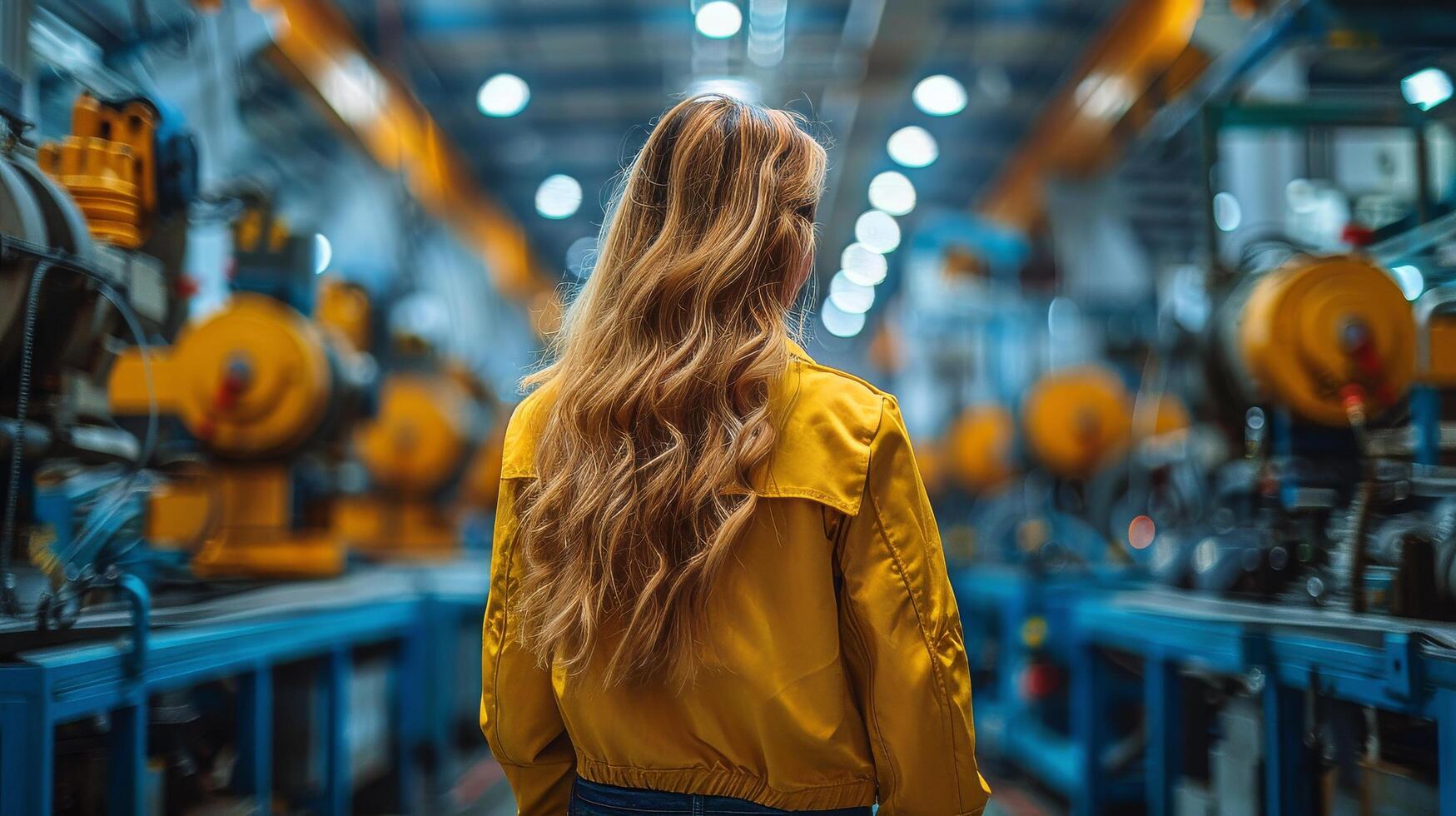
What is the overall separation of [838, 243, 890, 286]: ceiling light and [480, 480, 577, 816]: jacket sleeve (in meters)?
9.38

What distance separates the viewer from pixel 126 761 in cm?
222

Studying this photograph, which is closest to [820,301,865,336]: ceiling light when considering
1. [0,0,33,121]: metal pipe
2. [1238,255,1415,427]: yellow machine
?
[1238,255,1415,427]: yellow machine

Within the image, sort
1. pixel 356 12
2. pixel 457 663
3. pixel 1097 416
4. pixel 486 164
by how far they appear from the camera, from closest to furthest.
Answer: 1. pixel 457 663
2. pixel 1097 416
3. pixel 356 12
4. pixel 486 164

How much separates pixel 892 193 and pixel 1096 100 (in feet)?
9.50

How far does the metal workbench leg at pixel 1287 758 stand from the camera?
2.42 meters

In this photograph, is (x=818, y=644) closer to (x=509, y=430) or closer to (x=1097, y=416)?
(x=509, y=430)

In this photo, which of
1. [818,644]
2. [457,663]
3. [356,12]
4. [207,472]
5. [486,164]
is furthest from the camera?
[486,164]

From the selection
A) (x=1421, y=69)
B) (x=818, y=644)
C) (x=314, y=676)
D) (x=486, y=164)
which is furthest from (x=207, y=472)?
(x=486, y=164)

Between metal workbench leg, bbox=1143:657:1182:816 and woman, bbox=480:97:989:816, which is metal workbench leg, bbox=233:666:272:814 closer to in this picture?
woman, bbox=480:97:989:816

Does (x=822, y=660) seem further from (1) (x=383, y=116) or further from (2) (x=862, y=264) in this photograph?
(2) (x=862, y=264)

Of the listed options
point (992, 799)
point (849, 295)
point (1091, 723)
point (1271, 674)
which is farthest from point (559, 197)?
point (1271, 674)

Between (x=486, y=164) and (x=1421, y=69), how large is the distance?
25.4ft

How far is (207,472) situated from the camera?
3518mm

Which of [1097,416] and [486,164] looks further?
[486,164]
